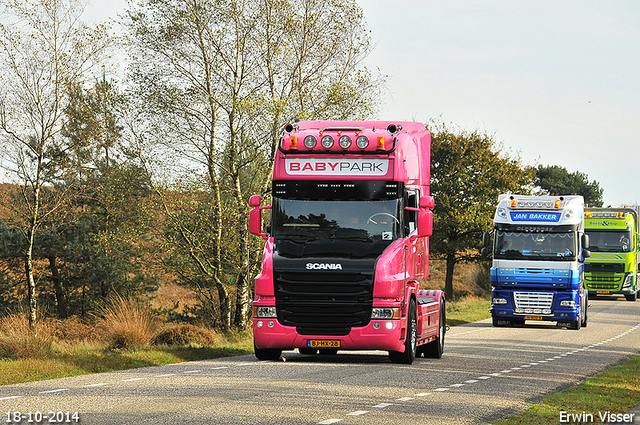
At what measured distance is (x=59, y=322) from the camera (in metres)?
34.3

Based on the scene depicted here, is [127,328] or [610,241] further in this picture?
[610,241]

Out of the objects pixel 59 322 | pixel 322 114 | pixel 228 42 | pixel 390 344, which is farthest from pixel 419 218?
pixel 59 322

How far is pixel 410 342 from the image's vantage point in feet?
50.1

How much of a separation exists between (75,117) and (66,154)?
1490 millimetres

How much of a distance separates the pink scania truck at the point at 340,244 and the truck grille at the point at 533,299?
39.2 feet

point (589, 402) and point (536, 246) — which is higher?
point (536, 246)

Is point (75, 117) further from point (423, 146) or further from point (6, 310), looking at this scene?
point (423, 146)

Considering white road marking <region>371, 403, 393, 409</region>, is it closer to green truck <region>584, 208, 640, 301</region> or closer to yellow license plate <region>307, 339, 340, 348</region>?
yellow license plate <region>307, 339, 340, 348</region>

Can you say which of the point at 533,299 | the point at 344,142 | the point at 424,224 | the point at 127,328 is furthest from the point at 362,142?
the point at 533,299

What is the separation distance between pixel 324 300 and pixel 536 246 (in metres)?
13.7

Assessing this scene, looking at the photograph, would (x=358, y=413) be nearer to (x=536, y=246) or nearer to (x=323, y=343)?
(x=323, y=343)

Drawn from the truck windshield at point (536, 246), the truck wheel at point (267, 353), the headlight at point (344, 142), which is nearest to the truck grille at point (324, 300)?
the truck wheel at point (267, 353)

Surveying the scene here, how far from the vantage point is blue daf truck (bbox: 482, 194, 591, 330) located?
25891 millimetres

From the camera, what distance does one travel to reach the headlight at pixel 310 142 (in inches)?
587
